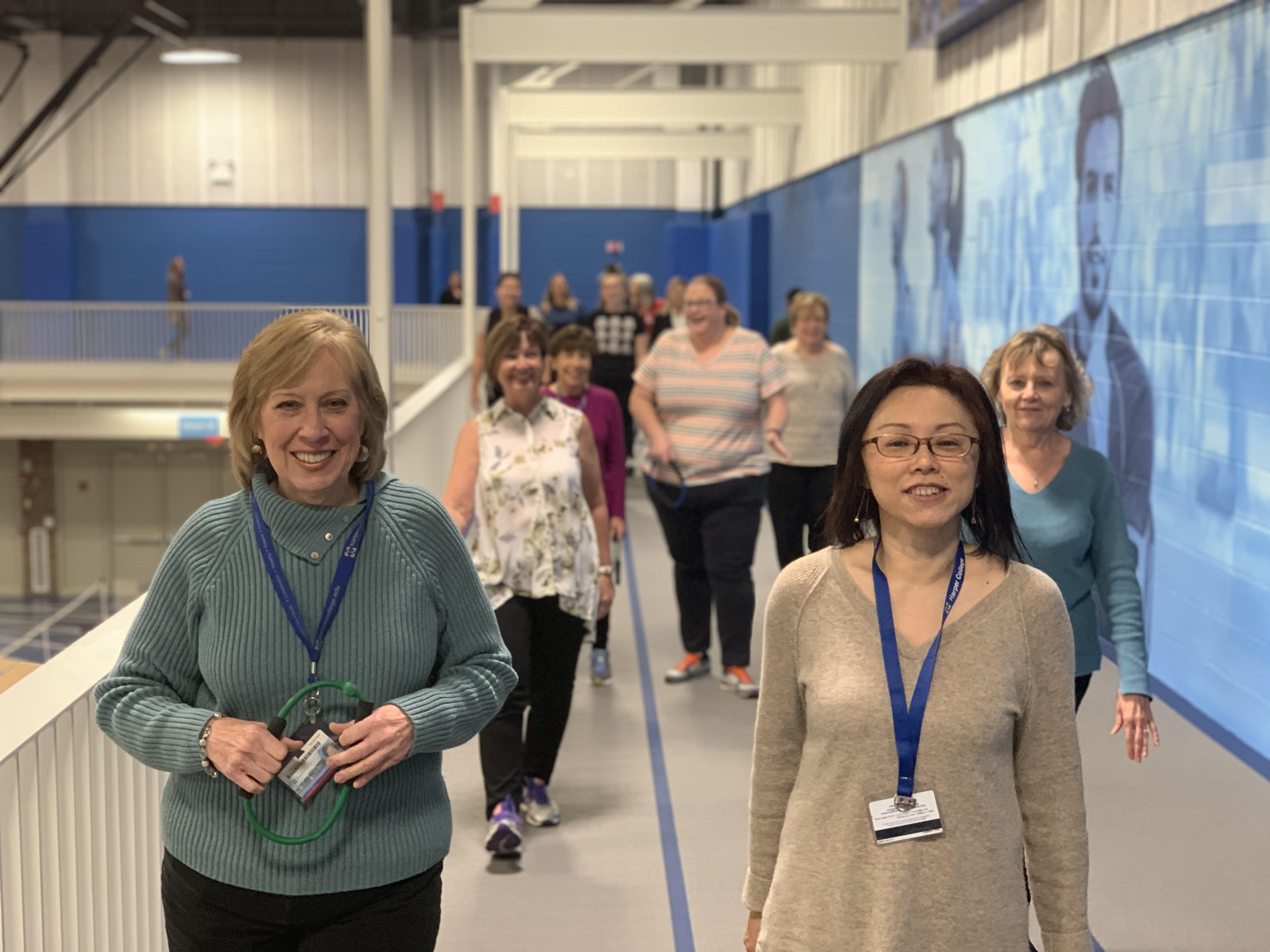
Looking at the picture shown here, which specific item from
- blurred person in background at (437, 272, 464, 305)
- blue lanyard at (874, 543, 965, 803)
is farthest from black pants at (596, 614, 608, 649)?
blurred person in background at (437, 272, 464, 305)

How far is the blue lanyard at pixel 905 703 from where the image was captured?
6.27ft

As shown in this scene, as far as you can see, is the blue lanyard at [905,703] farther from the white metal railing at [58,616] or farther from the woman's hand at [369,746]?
the white metal railing at [58,616]

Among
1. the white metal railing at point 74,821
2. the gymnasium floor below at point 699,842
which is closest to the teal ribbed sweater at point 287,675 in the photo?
the white metal railing at point 74,821

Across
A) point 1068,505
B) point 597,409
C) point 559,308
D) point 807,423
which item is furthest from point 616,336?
point 1068,505

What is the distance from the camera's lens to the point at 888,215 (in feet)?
37.7

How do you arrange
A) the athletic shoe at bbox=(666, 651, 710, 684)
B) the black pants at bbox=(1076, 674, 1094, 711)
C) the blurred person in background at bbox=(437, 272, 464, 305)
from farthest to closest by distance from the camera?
the blurred person in background at bbox=(437, 272, 464, 305) < the athletic shoe at bbox=(666, 651, 710, 684) < the black pants at bbox=(1076, 674, 1094, 711)

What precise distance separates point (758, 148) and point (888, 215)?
33.3ft

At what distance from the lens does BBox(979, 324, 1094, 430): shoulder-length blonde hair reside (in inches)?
133

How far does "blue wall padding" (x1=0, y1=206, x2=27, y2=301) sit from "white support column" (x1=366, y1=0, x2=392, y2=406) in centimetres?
2482

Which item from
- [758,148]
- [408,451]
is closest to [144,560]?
A: [758,148]

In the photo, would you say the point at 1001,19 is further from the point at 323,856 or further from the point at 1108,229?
the point at 323,856

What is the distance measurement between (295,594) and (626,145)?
19400 millimetres

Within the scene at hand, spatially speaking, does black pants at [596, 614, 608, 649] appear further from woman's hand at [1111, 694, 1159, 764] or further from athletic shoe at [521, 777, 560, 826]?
woman's hand at [1111, 694, 1159, 764]

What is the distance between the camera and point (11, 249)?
2862 cm
